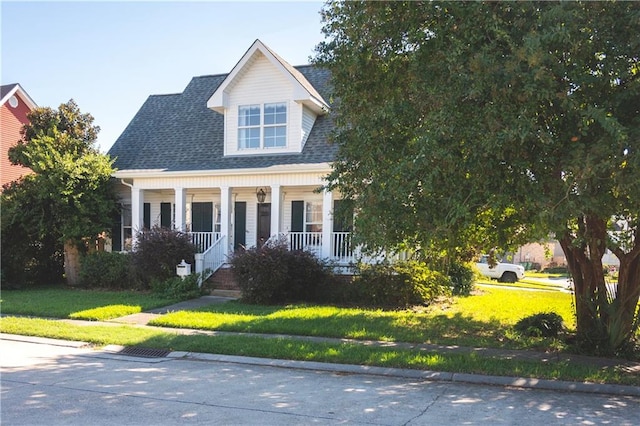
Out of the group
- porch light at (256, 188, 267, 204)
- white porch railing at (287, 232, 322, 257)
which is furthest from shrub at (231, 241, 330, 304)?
porch light at (256, 188, 267, 204)

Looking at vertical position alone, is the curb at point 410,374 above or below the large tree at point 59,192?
below

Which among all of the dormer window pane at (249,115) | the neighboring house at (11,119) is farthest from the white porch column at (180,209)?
the neighboring house at (11,119)

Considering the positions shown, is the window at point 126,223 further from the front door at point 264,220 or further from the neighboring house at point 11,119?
the neighboring house at point 11,119

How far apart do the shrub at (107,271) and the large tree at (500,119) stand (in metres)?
11.6

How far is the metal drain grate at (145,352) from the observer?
868 centimetres

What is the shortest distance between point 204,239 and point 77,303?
17.2 ft

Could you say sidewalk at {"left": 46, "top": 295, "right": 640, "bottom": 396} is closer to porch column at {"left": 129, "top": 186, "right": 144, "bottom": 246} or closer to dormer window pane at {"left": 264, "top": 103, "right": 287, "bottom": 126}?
porch column at {"left": 129, "top": 186, "right": 144, "bottom": 246}

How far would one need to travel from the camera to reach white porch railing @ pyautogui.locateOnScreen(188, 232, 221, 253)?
58.5ft

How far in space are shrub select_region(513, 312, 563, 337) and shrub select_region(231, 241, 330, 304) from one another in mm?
6077

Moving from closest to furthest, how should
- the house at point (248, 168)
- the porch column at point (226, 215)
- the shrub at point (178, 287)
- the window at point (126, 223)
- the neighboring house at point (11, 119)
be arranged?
the shrub at point (178, 287), the house at point (248, 168), the porch column at point (226, 215), the window at point (126, 223), the neighboring house at point (11, 119)

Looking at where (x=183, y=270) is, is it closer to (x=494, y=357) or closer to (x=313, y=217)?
(x=313, y=217)

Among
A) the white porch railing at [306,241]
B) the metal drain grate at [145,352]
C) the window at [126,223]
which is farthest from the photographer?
the window at [126,223]

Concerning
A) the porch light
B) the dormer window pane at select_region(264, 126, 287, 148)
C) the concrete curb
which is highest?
the dormer window pane at select_region(264, 126, 287, 148)

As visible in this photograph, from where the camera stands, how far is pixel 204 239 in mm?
18125
